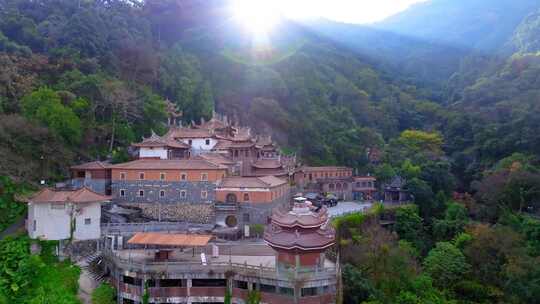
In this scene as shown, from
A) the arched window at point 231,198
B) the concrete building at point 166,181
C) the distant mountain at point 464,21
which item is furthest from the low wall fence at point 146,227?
the distant mountain at point 464,21

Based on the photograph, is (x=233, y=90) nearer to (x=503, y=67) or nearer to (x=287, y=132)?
(x=287, y=132)

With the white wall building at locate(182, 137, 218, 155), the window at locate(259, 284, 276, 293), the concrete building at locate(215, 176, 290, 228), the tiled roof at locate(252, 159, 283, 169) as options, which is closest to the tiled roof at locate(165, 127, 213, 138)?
the white wall building at locate(182, 137, 218, 155)

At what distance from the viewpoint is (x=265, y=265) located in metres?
28.8

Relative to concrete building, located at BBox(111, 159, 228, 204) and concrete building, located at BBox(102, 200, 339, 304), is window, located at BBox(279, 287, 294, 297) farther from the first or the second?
concrete building, located at BBox(111, 159, 228, 204)

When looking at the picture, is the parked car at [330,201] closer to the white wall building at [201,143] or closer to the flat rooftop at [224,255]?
the white wall building at [201,143]

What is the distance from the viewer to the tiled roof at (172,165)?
39.4 meters

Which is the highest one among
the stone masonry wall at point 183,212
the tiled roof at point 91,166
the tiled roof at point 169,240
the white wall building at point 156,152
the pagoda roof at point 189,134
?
the pagoda roof at point 189,134

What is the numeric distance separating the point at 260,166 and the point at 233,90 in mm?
29317

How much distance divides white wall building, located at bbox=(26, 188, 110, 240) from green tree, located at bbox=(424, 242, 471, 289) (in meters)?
24.3

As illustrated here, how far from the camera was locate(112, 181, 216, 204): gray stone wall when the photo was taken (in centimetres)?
3928

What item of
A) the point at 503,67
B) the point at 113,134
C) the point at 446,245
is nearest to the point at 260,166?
the point at 113,134

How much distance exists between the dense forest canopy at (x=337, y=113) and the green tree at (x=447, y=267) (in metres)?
0.10

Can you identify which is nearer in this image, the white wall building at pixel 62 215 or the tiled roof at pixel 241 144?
the white wall building at pixel 62 215

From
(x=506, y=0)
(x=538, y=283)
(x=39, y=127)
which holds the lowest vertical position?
(x=538, y=283)
